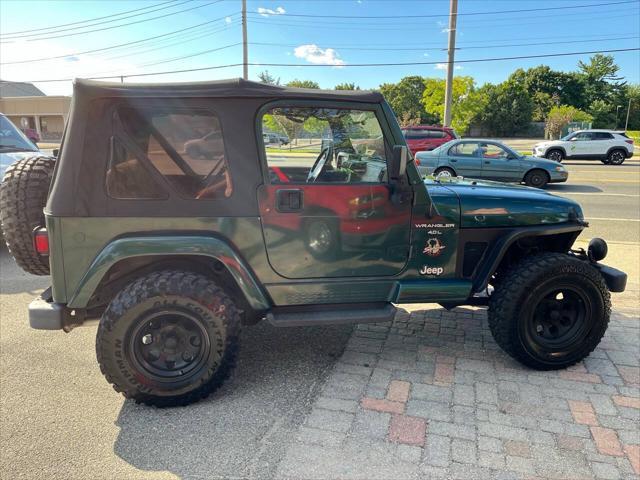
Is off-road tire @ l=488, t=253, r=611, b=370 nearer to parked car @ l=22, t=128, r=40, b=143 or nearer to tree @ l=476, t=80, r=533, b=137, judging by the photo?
parked car @ l=22, t=128, r=40, b=143

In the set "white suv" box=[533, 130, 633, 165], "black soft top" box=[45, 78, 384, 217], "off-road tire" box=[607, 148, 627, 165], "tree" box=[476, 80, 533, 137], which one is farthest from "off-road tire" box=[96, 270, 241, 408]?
"tree" box=[476, 80, 533, 137]

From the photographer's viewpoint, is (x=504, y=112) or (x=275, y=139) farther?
(x=504, y=112)

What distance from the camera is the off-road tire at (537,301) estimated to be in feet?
9.87

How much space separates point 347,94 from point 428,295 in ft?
4.74

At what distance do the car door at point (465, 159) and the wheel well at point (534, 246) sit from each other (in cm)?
954

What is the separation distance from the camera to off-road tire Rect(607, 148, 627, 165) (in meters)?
20.9

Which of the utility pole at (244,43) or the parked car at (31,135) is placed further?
the utility pole at (244,43)

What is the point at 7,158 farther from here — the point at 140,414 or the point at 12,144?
the point at 140,414

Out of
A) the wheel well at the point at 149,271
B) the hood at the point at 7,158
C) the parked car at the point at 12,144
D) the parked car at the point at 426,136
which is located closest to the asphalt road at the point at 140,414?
the wheel well at the point at 149,271

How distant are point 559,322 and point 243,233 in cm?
232

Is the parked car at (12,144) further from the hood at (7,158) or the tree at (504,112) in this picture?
the tree at (504,112)

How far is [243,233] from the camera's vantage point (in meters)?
2.73

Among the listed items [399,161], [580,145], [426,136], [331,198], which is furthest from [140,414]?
[580,145]

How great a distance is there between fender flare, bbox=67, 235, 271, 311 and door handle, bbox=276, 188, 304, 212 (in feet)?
1.33
